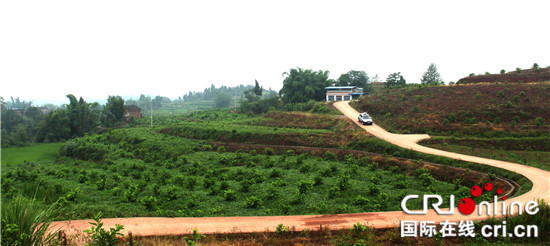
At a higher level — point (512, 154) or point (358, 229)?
point (512, 154)

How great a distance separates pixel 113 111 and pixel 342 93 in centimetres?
4191

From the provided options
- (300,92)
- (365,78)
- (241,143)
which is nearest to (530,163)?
(241,143)

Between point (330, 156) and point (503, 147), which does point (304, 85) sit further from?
point (503, 147)

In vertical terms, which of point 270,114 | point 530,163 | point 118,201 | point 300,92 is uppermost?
point 300,92

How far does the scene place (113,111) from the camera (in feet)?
184

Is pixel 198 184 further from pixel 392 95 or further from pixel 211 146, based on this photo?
pixel 392 95

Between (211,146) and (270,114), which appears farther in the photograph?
(270,114)

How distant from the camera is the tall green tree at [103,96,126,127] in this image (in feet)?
184

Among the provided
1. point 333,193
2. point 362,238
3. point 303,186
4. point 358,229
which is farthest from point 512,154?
point 362,238

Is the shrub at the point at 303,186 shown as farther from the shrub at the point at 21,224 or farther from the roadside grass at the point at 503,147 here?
the roadside grass at the point at 503,147

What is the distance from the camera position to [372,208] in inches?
530

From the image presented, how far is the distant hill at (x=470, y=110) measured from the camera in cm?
2497

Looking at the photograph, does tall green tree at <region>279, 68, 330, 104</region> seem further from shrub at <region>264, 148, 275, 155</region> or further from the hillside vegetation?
shrub at <region>264, 148, 275, 155</region>

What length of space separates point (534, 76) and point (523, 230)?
38785 mm
